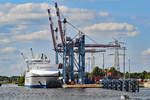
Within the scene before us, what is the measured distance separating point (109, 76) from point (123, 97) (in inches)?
3813

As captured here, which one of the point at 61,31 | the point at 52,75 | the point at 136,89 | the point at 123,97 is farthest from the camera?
the point at 61,31

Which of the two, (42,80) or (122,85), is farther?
(42,80)

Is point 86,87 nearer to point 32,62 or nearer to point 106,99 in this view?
point 32,62

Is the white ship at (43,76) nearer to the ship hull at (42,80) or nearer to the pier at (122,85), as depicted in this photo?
the ship hull at (42,80)

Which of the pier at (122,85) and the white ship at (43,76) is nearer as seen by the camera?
the pier at (122,85)

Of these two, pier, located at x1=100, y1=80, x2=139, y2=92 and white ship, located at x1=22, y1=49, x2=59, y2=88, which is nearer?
pier, located at x1=100, y1=80, x2=139, y2=92

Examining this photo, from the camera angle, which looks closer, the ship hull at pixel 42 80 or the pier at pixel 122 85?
the pier at pixel 122 85

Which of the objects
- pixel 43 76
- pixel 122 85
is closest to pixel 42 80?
pixel 43 76

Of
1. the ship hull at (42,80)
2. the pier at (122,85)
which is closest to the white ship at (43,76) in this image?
the ship hull at (42,80)

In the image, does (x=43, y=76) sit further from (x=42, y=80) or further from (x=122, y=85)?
(x=122, y=85)

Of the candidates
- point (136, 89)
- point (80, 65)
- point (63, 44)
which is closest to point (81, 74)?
point (80, 65)

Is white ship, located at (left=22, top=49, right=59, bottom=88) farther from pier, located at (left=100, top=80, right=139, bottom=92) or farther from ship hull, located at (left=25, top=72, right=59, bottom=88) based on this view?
pier, located at (left=100, top=80, right=139, bottom=92)

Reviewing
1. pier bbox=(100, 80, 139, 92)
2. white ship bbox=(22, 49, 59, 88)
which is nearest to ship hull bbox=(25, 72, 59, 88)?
white ship bbox=(22, 49, 59, 88)

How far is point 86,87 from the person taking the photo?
553ft
